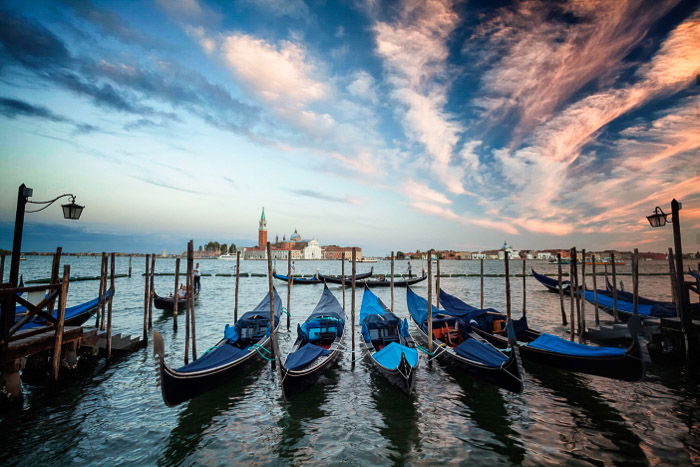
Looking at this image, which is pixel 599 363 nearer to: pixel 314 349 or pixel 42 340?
pixel 314 349

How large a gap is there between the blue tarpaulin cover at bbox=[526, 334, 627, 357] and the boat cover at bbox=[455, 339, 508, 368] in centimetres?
116

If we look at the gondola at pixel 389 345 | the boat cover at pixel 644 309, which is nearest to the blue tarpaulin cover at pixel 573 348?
the gondola at pixel 389 345

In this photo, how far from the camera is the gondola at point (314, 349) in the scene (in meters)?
6.21

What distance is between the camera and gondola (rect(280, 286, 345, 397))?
621 cm

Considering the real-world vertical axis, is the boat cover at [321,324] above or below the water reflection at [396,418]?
above

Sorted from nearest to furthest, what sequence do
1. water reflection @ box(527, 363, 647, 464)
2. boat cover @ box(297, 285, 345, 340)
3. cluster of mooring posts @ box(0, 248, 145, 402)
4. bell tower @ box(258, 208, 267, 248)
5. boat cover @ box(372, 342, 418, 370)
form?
water reflection @ box(527, 363, 647, 464)
cluster of mooring posts @ box(0, 248, 145, 402)
boat cover @ box(372, 342, 418, 370)
boat cover @ box(297, 285, 345, 340)
bell tower @ box(258, 208, 267, 248)

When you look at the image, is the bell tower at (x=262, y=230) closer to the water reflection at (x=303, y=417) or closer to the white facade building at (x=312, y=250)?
the white facade building at (x=312, y=250)

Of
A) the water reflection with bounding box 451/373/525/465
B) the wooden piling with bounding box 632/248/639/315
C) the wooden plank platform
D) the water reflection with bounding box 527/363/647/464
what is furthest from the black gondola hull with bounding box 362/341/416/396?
the wooden piling with bounding box 632/248/639/315

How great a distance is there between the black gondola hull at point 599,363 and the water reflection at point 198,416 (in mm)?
6711

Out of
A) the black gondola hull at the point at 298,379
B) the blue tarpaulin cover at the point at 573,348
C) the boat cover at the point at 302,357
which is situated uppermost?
the blue tarpaulin cover at the point at 573,348

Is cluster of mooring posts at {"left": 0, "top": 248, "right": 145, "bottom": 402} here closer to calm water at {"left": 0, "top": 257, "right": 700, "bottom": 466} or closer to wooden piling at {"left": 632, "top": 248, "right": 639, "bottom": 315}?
calm water at {"left": 0, "top": 257, "right": 700, "bottom": 466}

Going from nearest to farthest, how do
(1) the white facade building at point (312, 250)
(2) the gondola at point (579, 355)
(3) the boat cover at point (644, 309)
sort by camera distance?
(2) the gondola at point (579, 355), (3) the boat cover at point (644, 309), (1) the white facade building at point (312, 250)

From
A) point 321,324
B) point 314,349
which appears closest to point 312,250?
point 321,324

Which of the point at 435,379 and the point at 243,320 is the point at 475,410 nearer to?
the point at 435,379
